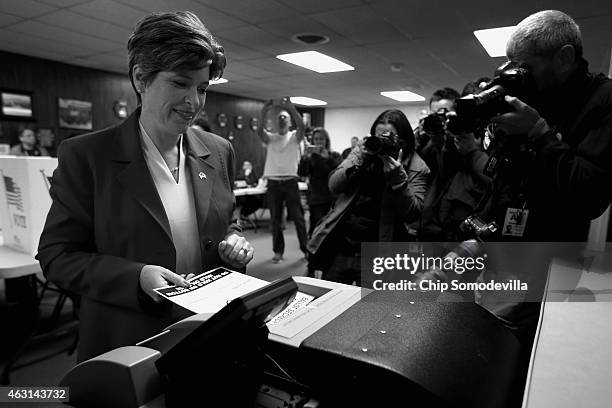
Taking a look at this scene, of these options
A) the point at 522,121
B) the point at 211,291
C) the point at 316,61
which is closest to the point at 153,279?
the point at 211,291

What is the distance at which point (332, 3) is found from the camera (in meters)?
3.63

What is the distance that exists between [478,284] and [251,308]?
905 mm

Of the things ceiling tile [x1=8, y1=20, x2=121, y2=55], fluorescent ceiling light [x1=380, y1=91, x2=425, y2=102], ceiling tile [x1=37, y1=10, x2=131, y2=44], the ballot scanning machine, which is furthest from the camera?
fluorescent ceiling light [x1=380, y1=91, x2=425, y2=102]

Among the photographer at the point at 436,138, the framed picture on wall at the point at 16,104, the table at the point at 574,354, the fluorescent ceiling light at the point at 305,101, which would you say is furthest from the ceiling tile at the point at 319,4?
the fluorescent ceiling light at the point at 305,101

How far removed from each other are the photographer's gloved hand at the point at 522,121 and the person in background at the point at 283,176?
3.71 metres

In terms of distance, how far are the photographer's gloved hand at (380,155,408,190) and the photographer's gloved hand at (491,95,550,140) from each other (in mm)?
640

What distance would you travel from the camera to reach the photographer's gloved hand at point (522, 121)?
3.23 ft

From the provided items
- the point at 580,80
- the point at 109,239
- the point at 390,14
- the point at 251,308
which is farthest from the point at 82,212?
the point at 390,14

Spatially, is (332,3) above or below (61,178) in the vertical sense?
above

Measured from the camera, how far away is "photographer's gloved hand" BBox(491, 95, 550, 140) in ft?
3.23

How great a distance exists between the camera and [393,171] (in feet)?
5.40

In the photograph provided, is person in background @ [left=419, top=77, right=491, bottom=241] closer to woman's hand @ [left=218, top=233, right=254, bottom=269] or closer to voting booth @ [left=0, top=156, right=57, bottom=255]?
woman's hand @ [left=218, top=233, right=254, bottom=269]

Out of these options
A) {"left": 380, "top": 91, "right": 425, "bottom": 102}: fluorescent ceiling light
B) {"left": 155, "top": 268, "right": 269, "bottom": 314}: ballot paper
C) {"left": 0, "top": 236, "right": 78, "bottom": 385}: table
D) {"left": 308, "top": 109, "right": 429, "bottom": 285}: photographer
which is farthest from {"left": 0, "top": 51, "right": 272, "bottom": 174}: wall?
{"left": 155, "top": 268, "right": 269, "bottom": 314}: ballot paper

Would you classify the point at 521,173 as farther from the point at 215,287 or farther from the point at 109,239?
the point at 109,239
